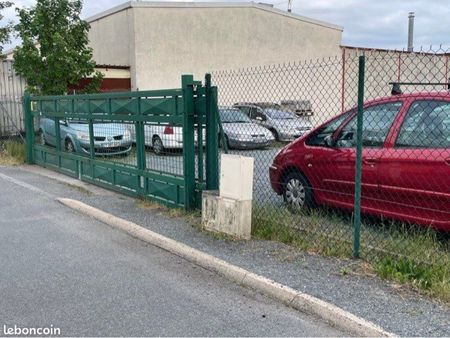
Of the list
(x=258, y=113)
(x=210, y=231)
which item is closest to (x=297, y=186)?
(x=210, y=231)

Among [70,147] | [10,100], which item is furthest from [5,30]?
[70,147]

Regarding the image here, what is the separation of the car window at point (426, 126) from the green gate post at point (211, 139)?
2.41 metres

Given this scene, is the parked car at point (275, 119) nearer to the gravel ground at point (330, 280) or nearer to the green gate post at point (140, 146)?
the green gate post at point (140, 146)

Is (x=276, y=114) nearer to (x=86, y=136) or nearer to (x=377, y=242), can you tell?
(x=86, y=136)

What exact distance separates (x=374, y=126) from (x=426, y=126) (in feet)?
2.19

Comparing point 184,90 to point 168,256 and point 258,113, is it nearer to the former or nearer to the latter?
point 168,256

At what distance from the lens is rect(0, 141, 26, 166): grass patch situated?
13711 millimetres

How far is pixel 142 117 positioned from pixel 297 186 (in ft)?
9.10

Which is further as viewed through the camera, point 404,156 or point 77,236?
point 77,236

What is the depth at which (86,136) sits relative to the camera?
9828 mm

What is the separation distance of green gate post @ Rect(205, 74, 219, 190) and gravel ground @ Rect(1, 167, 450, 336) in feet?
2.33

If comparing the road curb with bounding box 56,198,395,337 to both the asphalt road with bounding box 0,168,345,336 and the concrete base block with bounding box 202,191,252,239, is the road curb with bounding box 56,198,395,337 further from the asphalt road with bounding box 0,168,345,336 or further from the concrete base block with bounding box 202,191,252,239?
the concrete base block with bounding box 202,191,252,239

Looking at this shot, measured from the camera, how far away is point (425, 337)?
3.33 m

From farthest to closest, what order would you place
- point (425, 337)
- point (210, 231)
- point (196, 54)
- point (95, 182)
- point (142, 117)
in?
point (196, 54), point (95, 182), point (142, 117), point (210, 231), point (425, 337)
